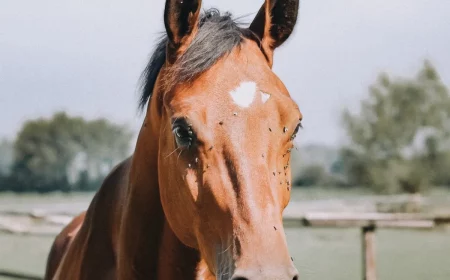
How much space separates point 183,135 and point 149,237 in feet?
1.81

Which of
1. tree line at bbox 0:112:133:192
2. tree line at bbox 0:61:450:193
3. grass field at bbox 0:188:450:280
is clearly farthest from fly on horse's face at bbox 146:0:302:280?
tree line at bbox 0:61:450:193

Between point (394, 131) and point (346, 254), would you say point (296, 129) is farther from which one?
point (394, 131)

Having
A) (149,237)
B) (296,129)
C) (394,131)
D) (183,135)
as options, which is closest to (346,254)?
(149,237)

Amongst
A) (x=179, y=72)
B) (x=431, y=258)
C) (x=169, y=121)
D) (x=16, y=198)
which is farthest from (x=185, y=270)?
(x=16, y=198)

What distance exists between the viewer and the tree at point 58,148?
19141 mm

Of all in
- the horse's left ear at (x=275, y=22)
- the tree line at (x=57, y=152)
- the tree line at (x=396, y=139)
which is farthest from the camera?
the tree line at (x=396, y=139)

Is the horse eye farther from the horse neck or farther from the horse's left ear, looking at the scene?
the horse's left ear

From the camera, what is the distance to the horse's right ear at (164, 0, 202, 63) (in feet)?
6.44

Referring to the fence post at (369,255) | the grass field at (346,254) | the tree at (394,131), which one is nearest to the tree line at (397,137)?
the tree at (394,131)

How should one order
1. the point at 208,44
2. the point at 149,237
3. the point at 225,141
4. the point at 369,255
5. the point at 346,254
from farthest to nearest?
the point at 346,254 < the point at 369,255 < the point at 149,237 < the point at 208,44 < the point at 225,141

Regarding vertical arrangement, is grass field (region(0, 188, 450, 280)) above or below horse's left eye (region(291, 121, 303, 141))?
below

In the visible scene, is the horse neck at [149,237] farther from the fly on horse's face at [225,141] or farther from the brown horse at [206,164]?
the fly on horse's face at [225,141]

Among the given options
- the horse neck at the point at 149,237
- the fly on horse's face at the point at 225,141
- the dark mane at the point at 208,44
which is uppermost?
the dark mane at the point at 208,44

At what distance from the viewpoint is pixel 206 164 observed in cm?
171
